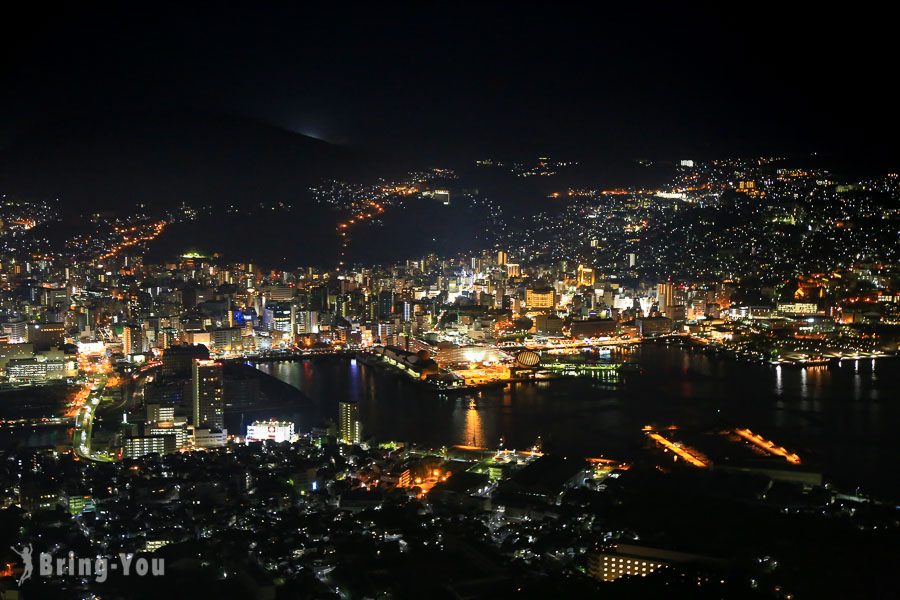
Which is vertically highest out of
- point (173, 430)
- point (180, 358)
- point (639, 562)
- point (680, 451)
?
point (180, 358)

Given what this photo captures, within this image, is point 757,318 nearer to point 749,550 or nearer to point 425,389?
point 425,389

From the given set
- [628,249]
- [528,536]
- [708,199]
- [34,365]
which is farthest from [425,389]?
[708,199]

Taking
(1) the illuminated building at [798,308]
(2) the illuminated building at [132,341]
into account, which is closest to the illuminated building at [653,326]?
(1) the illuminated building at [798,308]

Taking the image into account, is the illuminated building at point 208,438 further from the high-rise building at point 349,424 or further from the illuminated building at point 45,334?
the illuminated building at point 45,334

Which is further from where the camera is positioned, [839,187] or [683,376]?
[839,187]

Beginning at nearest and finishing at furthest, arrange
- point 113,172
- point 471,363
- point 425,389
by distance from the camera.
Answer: point 425,389, point 471,363, point 113,172

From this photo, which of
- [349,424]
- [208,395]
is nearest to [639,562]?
[349,424]

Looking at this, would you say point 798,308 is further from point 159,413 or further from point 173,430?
point 173,430

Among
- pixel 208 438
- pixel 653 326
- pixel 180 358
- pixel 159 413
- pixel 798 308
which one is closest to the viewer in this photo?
pixel 208 438
